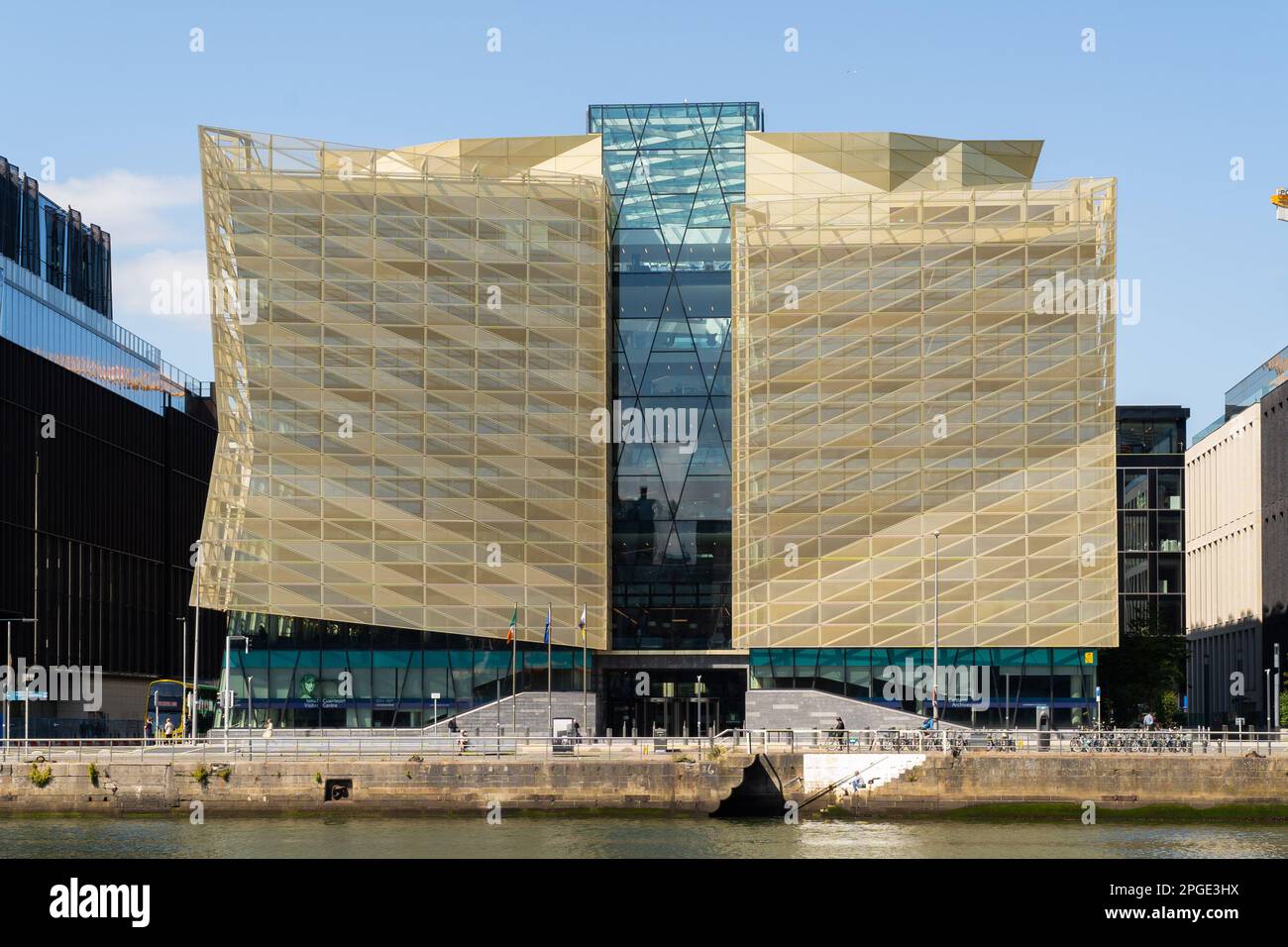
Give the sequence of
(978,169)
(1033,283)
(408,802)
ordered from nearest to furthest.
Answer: (408,802), (1033,283), (978,169)

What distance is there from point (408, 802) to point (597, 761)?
288 inches

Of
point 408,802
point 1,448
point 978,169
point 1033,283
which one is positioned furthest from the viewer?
point 1,448

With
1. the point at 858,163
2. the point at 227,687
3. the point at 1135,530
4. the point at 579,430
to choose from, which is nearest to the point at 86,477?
the point at 227,687

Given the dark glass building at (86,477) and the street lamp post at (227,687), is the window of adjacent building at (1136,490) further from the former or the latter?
the street lamp post at (227,687)

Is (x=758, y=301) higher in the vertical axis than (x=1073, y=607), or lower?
higher

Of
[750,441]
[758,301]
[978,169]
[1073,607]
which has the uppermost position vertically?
[978,169]

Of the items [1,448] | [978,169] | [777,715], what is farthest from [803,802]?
[1,448]

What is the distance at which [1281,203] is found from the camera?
144 metres

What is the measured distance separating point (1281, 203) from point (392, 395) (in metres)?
78.6

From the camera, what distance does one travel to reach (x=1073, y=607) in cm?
9712

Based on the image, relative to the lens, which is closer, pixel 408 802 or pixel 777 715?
pixel 408 802

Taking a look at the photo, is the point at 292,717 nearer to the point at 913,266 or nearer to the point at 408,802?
the point at 408,802

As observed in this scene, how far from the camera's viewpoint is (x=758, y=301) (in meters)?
98.2

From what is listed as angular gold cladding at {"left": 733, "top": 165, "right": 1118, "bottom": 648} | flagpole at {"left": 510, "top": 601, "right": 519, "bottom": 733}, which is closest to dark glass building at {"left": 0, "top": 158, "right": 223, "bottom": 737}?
flagpole at {"left": 510, "top": 601, "right": 519, "bottom": 733}
